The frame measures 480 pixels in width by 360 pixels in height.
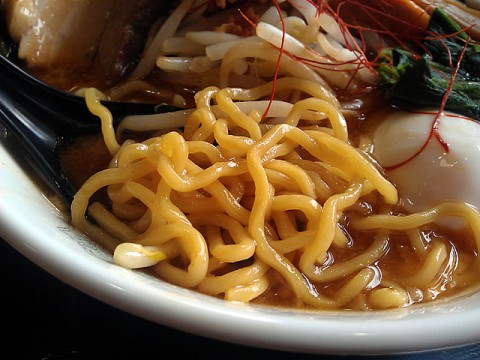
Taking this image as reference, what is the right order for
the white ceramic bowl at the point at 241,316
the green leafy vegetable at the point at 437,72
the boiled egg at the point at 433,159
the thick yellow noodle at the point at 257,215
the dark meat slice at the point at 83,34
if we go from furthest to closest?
the dark meat slice at the point at 83,34 → the green leafy vegetable at the point at 437,72 → the boiled egg at the point at 433,159 → the thick yellow noodle at the point at 257,215 → the white ceramic bowl at the point at 241,316

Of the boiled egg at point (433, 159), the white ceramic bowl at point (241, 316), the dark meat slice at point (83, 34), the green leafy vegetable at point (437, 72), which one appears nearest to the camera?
the white ceramic bowl at point (241, 316)

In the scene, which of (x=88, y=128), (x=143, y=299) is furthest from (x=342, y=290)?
(x=88, y=128)

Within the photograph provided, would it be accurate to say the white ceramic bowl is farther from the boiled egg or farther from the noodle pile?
the boiled egg

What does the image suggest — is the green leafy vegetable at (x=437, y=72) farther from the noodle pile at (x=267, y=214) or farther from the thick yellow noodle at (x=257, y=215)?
the thick yellow noodle at (x=257, y=215)

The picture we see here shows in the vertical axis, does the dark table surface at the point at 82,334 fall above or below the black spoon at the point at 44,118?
below

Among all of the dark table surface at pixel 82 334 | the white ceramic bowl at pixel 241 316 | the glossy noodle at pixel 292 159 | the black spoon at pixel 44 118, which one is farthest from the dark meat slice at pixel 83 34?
the white ceramic bowl at pixel 241 316

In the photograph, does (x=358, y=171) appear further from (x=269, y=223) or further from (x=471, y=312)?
(x=471, y=312)
